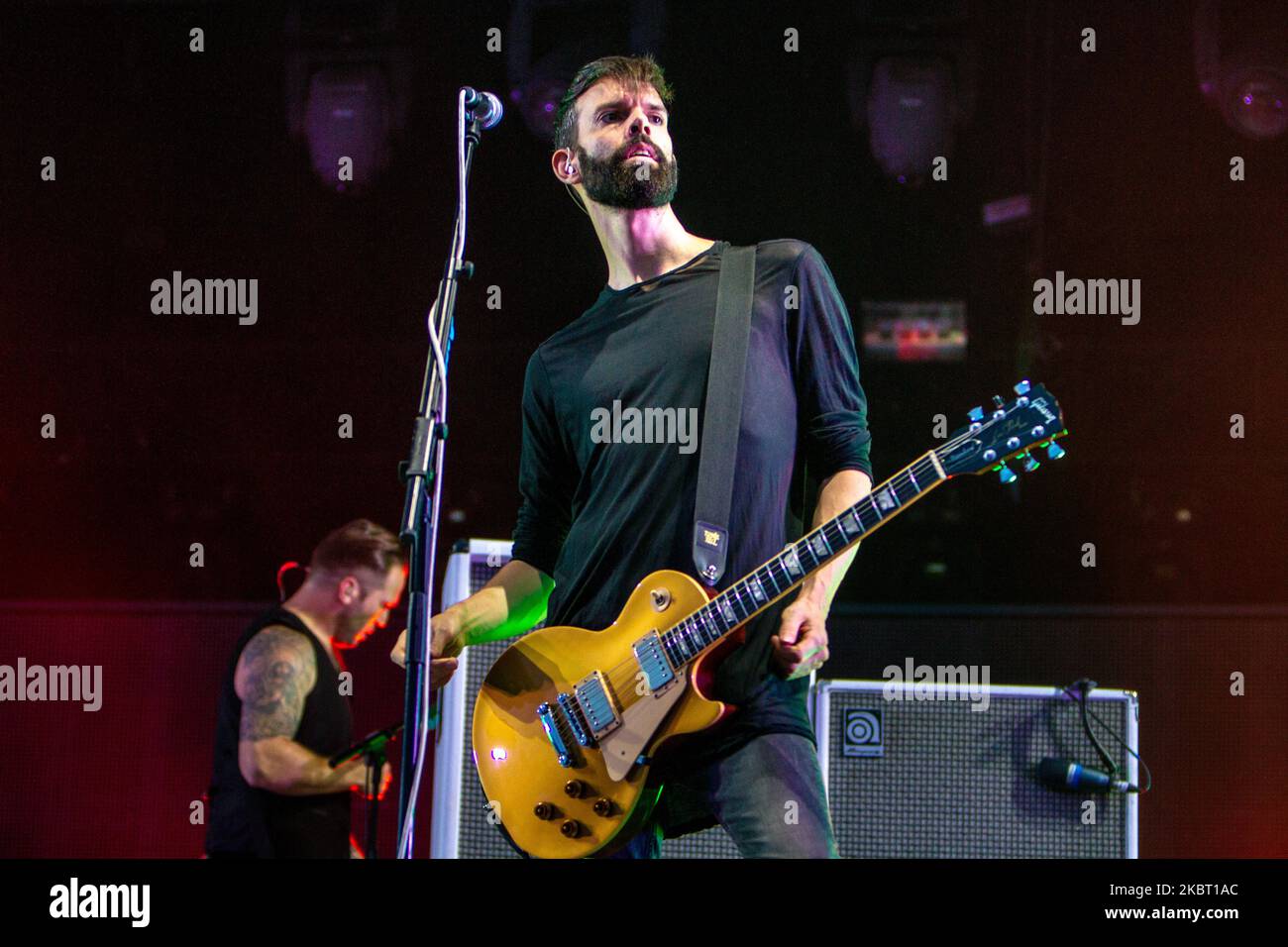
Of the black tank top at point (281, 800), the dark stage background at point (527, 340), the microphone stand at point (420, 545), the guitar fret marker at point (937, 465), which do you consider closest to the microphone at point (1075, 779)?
the dark stage background at point (527, 340)

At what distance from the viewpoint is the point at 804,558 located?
2.15 meters

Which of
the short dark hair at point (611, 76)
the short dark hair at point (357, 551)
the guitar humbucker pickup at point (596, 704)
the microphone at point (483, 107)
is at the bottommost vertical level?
the guitar humbucker pickup at point (596, 704)

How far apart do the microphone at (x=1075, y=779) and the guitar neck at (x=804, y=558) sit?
46.3 inches

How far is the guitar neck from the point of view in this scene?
2.14m

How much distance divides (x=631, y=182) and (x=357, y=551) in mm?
1461

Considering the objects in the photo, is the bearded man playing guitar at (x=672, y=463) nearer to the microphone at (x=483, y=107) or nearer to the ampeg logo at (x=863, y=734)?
the microphone at (x=483, y=107)

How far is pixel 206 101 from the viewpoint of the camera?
3.92 meters

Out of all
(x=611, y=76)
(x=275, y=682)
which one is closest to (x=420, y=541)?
(x=611, y=76)

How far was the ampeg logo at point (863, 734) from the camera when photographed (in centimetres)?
310

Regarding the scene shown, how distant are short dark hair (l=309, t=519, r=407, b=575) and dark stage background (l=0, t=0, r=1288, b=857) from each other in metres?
0.58
